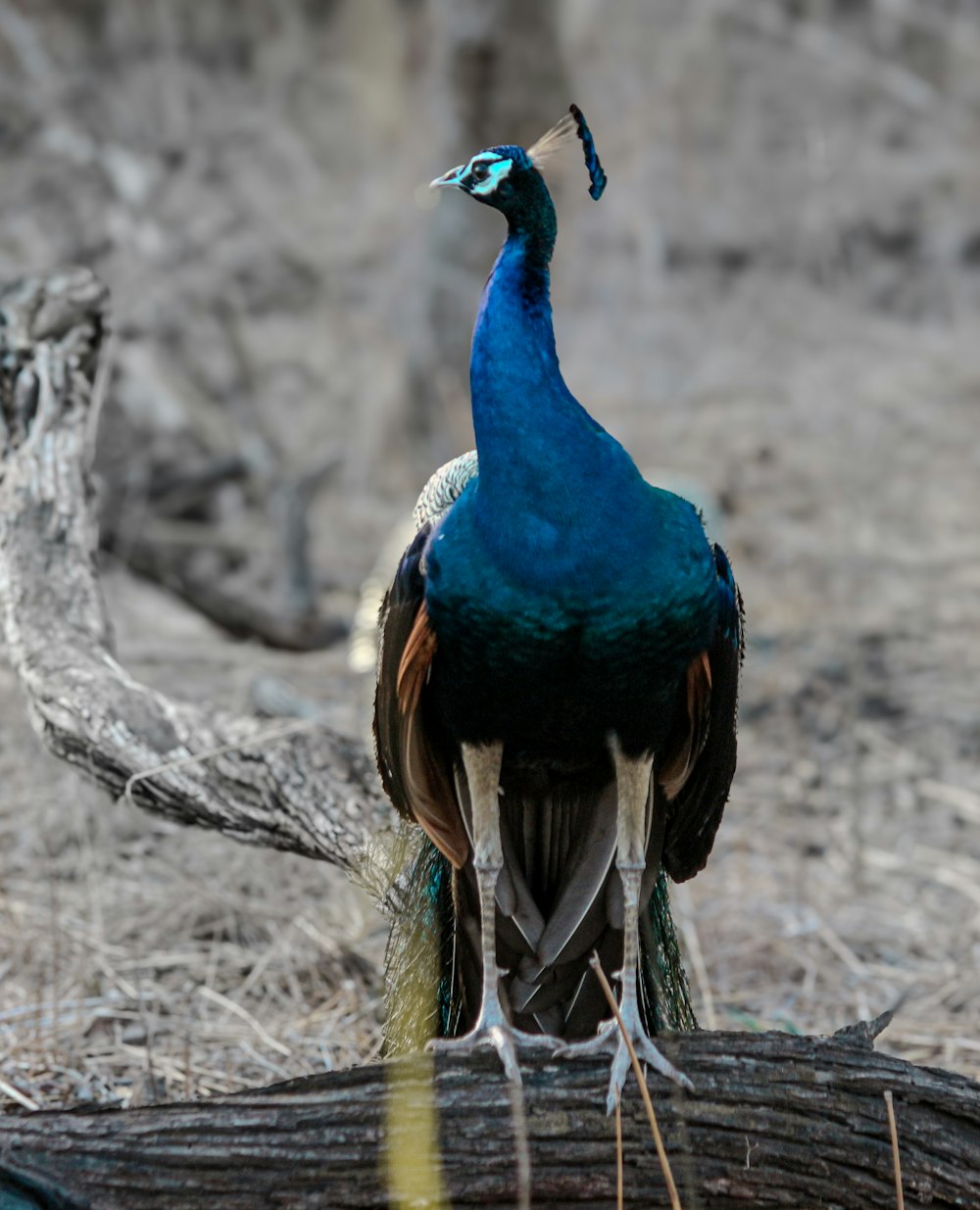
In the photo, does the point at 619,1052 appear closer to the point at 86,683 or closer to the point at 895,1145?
the point at 895,1145

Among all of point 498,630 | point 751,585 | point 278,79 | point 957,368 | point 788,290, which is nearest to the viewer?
point 498,630

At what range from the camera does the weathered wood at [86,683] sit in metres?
3.23

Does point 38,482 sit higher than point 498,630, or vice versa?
point 38,482

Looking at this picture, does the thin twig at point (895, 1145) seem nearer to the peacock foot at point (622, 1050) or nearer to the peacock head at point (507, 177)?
the peacock foot at point (622, 1050)

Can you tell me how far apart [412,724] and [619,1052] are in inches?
27.9

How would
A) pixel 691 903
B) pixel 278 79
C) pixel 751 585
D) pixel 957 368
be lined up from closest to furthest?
1. pixel 691 903
2. pixel 751 585
3. pixel 957 368
4. pixel 278 79

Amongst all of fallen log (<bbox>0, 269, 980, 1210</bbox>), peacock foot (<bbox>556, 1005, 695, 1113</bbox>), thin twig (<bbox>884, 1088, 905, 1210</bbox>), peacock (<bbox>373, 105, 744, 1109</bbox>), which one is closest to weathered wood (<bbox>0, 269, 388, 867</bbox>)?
peacock (<bbox>373, 105, 744, 1109</bbox>)

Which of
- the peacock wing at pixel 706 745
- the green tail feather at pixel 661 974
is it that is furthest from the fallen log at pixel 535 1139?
the peacock wing at pixel 706 745

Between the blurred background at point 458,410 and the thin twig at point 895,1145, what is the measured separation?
142 centimetres

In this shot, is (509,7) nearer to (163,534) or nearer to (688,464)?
(688,464)

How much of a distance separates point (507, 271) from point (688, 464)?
6.52 metres

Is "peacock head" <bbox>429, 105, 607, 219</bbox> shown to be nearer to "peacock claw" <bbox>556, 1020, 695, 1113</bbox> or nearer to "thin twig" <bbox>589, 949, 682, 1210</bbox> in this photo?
"thin twig" <bbox>589, 949, 682, 1210</bbox>

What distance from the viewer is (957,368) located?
31.7ft

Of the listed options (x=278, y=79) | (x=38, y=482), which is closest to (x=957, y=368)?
(x=278, y=79)
